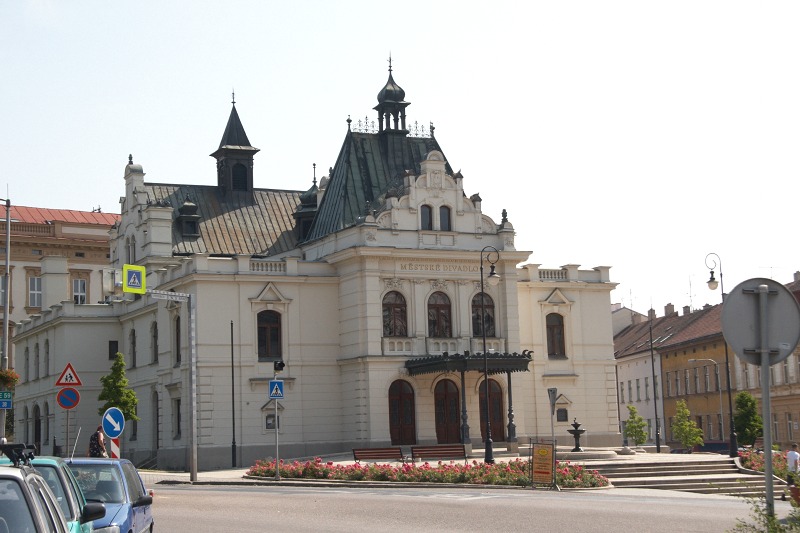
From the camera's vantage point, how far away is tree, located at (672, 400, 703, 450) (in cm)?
8119

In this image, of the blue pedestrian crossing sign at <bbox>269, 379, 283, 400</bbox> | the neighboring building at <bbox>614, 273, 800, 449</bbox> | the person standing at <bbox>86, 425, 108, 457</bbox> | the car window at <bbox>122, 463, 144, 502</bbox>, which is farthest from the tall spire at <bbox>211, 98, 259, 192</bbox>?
the car window at <bbox>122, 463, 144, 502</bbox>

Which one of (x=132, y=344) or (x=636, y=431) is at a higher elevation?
(x=132, y=344)

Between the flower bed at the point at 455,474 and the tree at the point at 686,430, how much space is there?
44.2 m

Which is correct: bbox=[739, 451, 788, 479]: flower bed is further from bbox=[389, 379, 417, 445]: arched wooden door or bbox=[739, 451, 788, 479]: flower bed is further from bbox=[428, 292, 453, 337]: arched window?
bbox=[428, 292, 453, 337]: arched window

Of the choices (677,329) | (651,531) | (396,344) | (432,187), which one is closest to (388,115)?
(432,187)

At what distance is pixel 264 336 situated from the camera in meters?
57.9

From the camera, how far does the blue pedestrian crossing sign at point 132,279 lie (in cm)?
3456

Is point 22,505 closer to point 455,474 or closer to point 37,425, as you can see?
point 455,474

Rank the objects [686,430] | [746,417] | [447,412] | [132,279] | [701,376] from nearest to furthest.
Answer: [132,279], [447,412], [746,417], [686,430], [701,376]

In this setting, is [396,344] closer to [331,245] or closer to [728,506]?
[331,245]

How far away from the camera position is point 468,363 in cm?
5488

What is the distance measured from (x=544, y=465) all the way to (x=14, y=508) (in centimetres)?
2812

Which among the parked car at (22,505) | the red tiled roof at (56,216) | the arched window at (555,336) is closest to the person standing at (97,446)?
the parked car at (22,505)

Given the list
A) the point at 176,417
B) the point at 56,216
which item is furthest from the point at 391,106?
the point at 56,216
